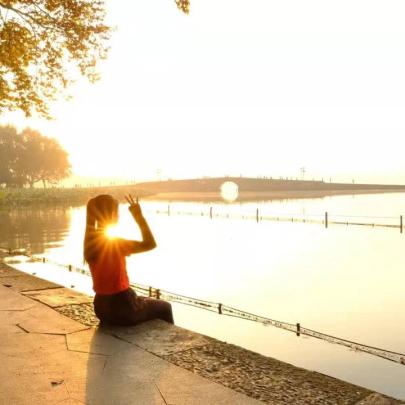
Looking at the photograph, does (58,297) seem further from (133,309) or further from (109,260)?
(109,260)

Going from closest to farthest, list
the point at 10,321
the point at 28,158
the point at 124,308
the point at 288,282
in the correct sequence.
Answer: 1. the point at 124,308
2. the point at 10,321
3. the point at 288,282
4. the point at 28,158

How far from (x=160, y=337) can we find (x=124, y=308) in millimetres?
567

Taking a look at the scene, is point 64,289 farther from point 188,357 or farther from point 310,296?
point 310,296

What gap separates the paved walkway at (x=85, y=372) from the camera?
385 cm

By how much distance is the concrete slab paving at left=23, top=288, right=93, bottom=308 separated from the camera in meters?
7.14

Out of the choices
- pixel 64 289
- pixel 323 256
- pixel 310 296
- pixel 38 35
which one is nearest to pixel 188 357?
pixel 64 289

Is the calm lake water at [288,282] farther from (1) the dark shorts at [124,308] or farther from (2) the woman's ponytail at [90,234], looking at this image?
Answer: (2) the woman's ponytail at [90,234]

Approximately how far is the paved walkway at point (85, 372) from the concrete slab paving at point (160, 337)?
97mm

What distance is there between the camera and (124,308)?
5.60 m

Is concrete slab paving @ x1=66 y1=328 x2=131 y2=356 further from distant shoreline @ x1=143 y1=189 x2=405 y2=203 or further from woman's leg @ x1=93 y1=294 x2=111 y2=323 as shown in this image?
distant shoreline @ x1=143 y1=189 x2=405 y2=203

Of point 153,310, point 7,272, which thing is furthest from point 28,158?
point 153,310

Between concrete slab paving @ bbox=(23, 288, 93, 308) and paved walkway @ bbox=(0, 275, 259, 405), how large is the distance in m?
1.11

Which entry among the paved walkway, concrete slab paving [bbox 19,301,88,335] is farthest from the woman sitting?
concrete slab paving [bbox 19,301,88,335]

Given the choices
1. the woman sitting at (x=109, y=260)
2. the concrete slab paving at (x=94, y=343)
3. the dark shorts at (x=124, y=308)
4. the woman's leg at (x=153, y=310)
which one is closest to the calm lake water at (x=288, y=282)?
the woman's leg at (x=153, y=310)
